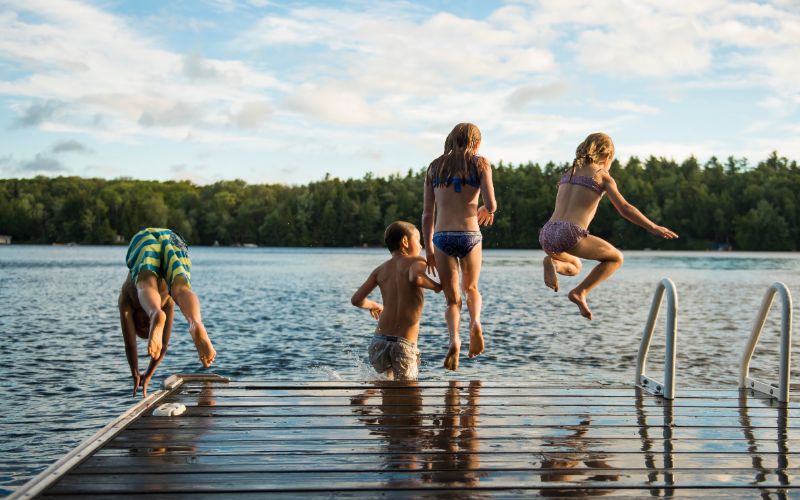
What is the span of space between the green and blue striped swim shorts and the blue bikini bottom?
1894mm

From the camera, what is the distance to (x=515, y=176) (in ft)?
447

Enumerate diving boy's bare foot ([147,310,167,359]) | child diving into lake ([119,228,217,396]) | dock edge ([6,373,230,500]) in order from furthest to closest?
child diving into lake ([119,228,217,396]) < diving boy's bare foot ([147,310,167,359]) < dock edge ([6,373,230,500])

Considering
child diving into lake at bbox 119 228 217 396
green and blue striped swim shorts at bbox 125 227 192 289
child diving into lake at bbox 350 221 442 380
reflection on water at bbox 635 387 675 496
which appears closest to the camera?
reflection on water at bbox 635 387 675 496

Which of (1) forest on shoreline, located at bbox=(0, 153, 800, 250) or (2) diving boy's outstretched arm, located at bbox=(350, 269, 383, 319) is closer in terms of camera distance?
(2) diving boy's outstretched arm, located at bbox=(350, 269, 383, 319)

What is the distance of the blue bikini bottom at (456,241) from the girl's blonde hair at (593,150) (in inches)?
42.0

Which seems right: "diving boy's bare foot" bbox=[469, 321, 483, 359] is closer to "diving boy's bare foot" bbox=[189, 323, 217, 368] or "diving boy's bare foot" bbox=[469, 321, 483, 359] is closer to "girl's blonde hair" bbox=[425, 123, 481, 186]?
"girl's blonde hair" bbox=[425, 123, 481, 186]

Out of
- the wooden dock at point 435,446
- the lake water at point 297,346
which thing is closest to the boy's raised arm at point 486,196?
the wooden dock at point 435,446

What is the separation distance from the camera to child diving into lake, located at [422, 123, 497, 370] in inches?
252

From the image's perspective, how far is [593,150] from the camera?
267 inches

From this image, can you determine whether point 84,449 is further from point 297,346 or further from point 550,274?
point 297,346

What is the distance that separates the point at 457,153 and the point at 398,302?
1687 mm

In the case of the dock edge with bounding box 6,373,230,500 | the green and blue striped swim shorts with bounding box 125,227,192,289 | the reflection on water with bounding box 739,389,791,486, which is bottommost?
the reflection on water with bounding box 739,389,791,486

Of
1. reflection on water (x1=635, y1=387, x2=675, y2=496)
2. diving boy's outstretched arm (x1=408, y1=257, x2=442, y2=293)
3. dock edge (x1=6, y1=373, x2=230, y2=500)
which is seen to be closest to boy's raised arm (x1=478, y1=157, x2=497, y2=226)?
diving boy's outstretched arm (x1=408, y1=257, x2=442, y2=293)

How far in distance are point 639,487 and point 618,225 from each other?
11933cm
